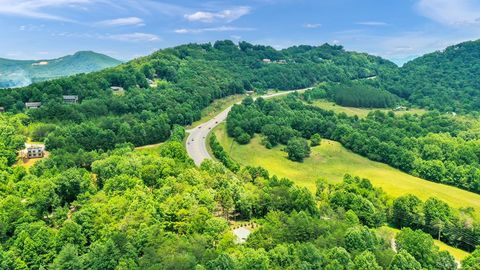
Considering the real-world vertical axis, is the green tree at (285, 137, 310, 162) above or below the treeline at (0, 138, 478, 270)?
below

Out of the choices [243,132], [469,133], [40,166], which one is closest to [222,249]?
[40,166]

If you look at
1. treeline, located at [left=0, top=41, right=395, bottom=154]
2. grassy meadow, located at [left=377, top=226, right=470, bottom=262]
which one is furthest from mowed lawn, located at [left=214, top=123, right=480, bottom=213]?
grassy meadow, located at [left=377, top=226, right=470, bottom=262]

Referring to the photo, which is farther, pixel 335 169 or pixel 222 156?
pixel 335 169

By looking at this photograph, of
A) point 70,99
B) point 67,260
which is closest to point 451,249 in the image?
point 67,260

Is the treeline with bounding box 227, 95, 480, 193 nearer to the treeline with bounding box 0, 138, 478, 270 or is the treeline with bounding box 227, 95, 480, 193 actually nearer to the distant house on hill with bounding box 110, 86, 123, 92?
the distant house on hill with bounding box 110, 86, 123, 92

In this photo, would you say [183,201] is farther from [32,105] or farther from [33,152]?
[32,105]

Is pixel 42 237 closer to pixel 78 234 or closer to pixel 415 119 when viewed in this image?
pixel 78 234

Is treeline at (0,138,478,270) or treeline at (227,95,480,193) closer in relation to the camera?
treeline at (0,138,478,270)
